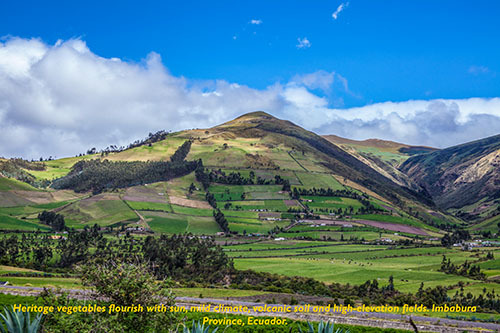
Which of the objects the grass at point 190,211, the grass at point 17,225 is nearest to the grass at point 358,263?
the grass at point 190,211

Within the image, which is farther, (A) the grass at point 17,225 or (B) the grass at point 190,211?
(B) the grass at point 190,211

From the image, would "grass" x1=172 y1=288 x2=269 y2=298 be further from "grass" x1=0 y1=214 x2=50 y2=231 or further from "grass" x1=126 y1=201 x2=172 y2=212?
"grass" x1=126 y1=201 x2=172 y2=212

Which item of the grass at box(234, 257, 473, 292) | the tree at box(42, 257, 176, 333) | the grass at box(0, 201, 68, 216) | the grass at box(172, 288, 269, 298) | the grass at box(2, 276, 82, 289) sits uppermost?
the grass at box(0, 201, 68, 216)

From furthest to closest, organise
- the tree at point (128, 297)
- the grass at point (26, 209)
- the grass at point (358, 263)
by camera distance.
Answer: the grass at point (26, 209), the grass at point (358, 263), the tree at point (128, 297)

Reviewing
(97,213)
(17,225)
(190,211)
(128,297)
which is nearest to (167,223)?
(190,211)

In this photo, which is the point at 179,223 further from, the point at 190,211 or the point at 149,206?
the point at 149,206

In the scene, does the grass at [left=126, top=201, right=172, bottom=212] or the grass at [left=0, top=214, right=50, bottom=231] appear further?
the grass at [left=126, top=201, right=172, bottom=212]

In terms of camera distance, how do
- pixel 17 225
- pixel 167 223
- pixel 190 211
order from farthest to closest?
pixel 190 211
pixel 167 223
pixel 17 225

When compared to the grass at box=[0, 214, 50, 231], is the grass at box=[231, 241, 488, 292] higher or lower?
lower

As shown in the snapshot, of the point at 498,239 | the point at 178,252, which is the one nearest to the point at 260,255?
the point at 178,252

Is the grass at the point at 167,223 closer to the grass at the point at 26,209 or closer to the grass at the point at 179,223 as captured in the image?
the grass at the point at 179,223

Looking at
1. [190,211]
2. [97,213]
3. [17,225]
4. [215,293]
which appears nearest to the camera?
[215,293]

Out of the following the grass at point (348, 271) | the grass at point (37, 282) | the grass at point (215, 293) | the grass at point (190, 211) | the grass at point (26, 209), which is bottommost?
the grass at point (348, 271)

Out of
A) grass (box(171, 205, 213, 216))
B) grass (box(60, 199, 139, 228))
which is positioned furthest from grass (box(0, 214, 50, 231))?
grass (box(171, 205, 213, 216))
